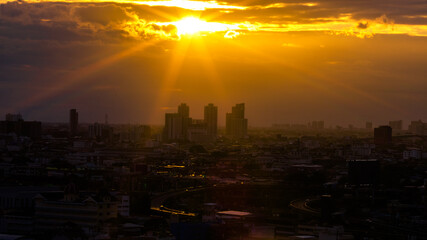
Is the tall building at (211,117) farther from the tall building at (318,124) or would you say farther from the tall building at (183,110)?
the tall building at (318,124)

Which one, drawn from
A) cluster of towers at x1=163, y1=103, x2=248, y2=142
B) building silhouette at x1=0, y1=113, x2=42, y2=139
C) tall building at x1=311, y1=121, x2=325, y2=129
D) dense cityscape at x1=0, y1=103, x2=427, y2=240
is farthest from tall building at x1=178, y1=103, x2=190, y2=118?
tall building at x1=311, y1=121, x2=325, y2=129

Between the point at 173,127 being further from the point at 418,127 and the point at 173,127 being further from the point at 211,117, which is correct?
the point at 418,127

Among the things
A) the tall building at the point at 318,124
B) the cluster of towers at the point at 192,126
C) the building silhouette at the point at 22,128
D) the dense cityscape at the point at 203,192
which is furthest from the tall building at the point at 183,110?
the tall building at the point at 318,124

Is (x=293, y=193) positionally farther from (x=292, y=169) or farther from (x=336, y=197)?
(x=292, y=169)

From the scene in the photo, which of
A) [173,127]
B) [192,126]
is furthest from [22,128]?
[192,126]

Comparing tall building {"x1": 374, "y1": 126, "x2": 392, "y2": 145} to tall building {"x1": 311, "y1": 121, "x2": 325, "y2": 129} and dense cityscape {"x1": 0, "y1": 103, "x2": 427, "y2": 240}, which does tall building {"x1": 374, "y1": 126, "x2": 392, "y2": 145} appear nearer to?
dense cityscape {"x1": 0, "y1": 103, "x2": 427, "y2": 240}
